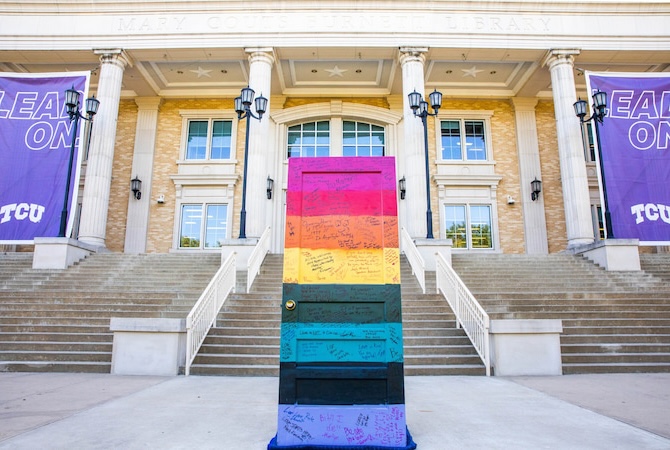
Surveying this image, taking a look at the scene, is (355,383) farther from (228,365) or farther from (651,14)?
(651,14)

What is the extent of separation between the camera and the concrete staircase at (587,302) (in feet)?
26.5

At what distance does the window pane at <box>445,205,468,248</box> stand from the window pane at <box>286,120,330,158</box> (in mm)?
6334

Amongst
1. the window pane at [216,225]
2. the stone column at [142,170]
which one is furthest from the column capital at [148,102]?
the window pane at [216,225]

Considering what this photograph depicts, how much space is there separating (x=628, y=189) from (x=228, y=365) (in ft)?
47.3

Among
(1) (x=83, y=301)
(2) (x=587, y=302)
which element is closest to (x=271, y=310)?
(1) (x=83, y=301)

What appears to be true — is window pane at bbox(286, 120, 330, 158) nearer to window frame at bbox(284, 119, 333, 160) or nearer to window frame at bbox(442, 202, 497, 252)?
window frame at bbox(284, 119, 333, 160)

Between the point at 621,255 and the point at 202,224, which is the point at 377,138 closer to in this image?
the point at 202,224

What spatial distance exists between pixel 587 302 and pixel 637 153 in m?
7.87

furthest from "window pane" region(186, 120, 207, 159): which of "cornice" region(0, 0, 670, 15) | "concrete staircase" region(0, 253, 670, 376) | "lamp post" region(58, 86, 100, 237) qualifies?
"concrete staircase" region(0, 253, 670, 376)

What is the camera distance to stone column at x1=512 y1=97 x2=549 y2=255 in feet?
61.9

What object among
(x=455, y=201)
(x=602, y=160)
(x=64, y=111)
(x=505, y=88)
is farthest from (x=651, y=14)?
(x=64, y=111)

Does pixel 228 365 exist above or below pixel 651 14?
below

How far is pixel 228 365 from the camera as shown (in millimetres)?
7566

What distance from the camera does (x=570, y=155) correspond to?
52.0 ft
